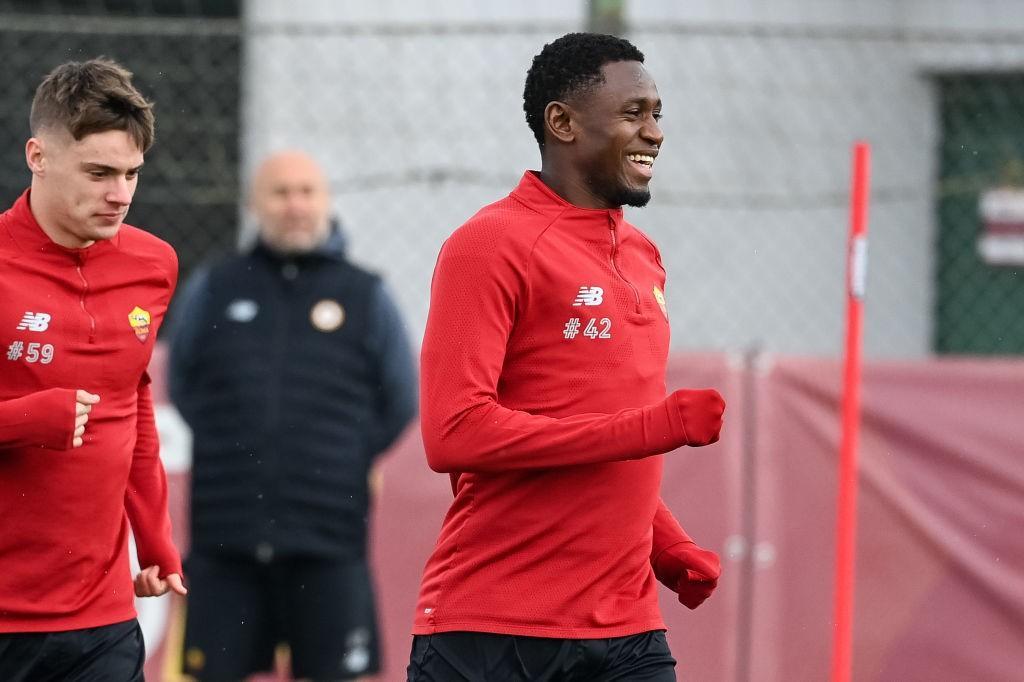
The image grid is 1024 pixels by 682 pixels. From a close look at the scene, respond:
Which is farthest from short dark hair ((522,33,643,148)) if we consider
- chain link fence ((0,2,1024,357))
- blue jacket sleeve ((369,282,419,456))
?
chain link fence ((0,2,1024,357))

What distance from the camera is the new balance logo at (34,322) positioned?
12.3 feet

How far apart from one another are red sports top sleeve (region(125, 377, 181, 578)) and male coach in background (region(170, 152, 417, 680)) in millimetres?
1826

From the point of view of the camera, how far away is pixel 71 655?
3.87m

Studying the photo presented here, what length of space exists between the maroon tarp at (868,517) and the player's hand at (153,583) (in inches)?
106

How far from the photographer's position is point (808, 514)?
6.61 m

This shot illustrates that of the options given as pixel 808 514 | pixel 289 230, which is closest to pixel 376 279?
pixel 289 230

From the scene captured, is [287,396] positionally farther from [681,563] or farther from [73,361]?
[681,563]

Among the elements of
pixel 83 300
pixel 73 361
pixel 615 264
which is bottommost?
pixel 73 361

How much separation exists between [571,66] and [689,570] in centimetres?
115

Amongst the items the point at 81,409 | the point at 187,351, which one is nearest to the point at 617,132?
the point at 81,409

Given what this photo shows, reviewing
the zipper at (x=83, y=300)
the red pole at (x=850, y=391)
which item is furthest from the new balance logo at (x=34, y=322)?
the red pole at (x=850, y=391)

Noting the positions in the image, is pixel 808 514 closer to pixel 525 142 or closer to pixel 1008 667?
pixel 1008 667

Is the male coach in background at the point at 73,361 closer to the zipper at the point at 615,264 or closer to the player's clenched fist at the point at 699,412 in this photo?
the zipper at the point at 615,264

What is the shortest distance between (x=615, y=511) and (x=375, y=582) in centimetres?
320
